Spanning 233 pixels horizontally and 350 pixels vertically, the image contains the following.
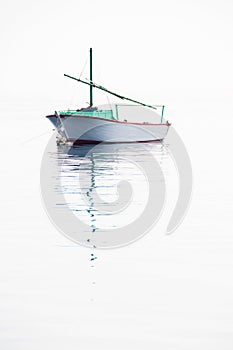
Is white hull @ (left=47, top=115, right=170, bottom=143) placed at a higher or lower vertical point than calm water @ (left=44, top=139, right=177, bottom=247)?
higher

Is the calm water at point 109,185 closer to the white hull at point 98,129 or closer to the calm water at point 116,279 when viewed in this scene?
the calm water at point 116,279

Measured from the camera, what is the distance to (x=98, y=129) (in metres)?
69.8

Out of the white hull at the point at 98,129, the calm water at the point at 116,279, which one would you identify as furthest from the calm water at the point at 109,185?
the white hull at the point at 98,129

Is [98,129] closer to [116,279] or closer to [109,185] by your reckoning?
[109,185]

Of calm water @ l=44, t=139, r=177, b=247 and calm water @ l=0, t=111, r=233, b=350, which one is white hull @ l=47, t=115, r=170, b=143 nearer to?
calm water @ l=44, t=139, r=177, b=247

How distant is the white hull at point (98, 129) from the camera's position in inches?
2694

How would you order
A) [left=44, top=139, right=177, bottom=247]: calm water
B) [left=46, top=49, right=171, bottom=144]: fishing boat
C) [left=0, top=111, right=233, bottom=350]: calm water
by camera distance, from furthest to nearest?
[left=46, top=49, right=171, bottom=144]: fishing boat
[left=44, top=139, right=177, bottom=247]: calm water
[left=0, top=111, right=233, bottom=350]: calm water

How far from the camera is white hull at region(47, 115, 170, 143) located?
6844 cm

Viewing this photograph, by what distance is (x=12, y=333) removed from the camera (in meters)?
15.3

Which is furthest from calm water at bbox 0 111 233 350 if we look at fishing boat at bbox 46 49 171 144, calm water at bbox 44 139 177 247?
fishing boat at bbox 46 49 171 144

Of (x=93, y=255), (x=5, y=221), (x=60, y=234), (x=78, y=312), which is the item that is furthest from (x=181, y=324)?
(x=5, y=221)

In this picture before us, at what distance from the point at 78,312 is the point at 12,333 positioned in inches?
77.8

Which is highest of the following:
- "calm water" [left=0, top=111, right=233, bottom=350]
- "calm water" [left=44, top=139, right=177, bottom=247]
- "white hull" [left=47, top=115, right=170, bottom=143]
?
"white hull" [left=47, top=115, right=170, bottom=143]

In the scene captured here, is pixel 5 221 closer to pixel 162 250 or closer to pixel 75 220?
pixel 75 220
